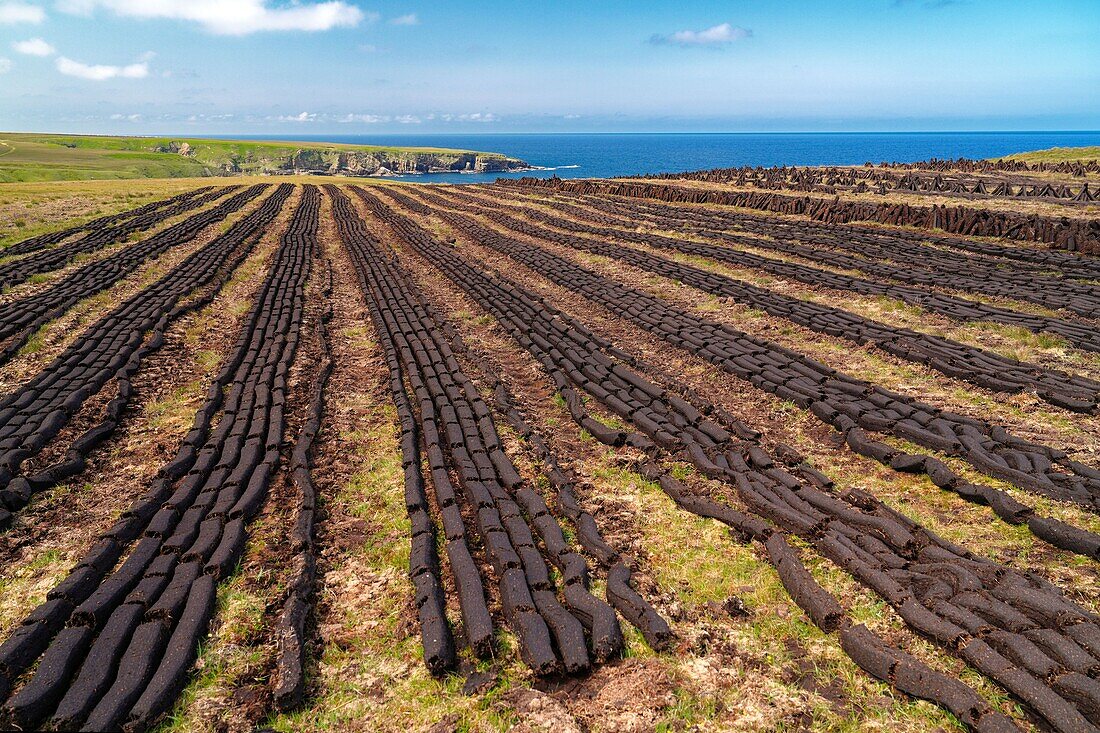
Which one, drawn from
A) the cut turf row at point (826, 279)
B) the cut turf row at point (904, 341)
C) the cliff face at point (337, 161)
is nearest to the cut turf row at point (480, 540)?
the cut turf row at point (904, 341)

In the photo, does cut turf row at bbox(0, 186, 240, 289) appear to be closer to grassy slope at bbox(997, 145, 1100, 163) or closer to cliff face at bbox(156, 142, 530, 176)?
grassy slope at bbox(997, 145, 1100, 163)

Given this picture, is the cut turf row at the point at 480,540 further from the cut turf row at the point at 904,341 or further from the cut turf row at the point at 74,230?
the cut turf row at the point at 74,230

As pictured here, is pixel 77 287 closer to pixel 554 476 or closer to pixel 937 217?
pixel 554 476

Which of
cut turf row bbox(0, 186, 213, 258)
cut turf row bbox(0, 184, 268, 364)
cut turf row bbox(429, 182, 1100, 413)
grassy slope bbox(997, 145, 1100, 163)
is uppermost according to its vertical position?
grassy slope bbox(997, 145, 1100, 163)

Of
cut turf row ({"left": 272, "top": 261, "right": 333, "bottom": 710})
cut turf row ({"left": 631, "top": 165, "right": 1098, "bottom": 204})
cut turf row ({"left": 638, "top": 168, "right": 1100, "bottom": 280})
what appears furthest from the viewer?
cut turf row ({"left": 631, "top": 165, "right": 1098, "bottom": 204})

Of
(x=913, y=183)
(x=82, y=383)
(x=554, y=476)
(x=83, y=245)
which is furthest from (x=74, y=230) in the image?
(x=913, y=183)

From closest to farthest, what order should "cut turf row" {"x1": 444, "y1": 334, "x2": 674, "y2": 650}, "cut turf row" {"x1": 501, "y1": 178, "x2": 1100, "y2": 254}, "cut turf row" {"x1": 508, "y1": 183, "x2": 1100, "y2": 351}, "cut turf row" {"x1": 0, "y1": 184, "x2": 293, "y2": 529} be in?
1. "cut turf row" {"x1": 444, "y1": 334, "x2": 674, "y2": 650}
2. "cut turf row" {"x1": 0, "y1": 184, "x2": 293, "y2": 529}
3. "cut turf row" {"x1": 508, "y1": 183, "x2": 1100, "y2": 351}
4. "cut turf row" {"x1": 501, "y1": 178, "x2": 1100, "y2": 254}

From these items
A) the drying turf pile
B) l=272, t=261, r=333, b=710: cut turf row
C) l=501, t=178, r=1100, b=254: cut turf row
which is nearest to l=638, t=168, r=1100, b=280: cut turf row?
the drying turf pile
